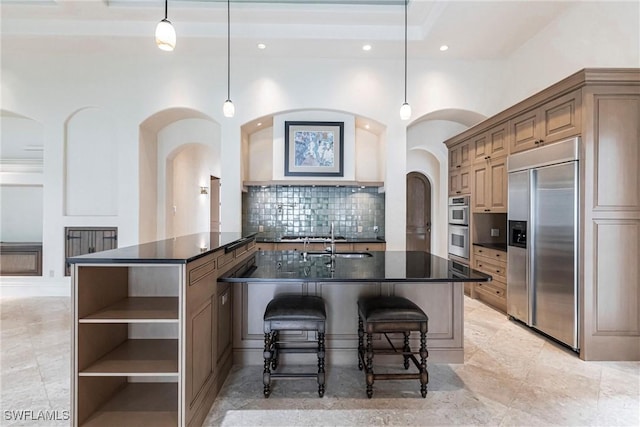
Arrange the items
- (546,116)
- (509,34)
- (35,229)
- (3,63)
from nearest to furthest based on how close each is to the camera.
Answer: (546,116) < (509,34) < (3,63) < (35,229)

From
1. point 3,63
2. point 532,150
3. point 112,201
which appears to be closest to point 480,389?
point 532,150

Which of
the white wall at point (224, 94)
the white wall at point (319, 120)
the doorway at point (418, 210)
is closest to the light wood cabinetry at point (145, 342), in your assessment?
the white wall at point (224, 94)

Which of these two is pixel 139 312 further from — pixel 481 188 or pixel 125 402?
pixel 481 188

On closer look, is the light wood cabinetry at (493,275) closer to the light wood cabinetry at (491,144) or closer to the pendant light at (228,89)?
the light wood cabinetry at (491,144)

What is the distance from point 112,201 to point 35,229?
65.0 inches

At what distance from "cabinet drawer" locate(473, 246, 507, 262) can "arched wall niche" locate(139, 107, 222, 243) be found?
4020 mm

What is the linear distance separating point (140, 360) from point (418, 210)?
5.57m

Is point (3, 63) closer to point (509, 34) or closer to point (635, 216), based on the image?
point (509, 34)

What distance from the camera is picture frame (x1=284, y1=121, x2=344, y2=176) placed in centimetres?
488

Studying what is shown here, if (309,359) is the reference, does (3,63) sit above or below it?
above

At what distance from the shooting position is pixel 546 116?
3.25 meters

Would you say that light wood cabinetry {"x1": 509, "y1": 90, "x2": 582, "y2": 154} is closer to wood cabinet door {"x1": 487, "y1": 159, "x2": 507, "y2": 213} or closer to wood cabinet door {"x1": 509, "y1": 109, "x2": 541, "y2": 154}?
wood cabinet door {"x1": 509, "y1": 109, "x2": 541, "y2": 154}

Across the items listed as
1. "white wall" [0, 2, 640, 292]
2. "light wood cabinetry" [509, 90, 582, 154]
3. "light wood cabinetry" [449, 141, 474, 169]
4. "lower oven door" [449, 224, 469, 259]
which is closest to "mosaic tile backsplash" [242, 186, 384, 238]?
"white wall" [0, 2, 640, 292]

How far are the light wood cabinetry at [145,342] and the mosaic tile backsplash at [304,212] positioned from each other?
9.82ft
